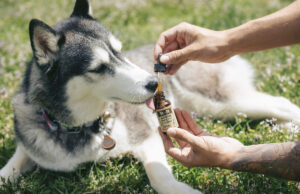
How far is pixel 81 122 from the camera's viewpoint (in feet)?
8.78

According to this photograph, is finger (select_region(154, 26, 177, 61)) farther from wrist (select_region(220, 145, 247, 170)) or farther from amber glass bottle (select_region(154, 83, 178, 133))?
wrist (select_region(220, 145, 247, 170))

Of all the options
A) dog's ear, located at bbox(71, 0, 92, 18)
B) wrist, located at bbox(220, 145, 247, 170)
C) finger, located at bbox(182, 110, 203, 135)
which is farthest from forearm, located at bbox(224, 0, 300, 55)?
dog's ear, located at bbox(71, 0, 92, 18)

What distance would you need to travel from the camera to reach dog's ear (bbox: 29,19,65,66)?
2.21 metres

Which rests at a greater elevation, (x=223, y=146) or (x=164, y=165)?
(x=223, y=146)

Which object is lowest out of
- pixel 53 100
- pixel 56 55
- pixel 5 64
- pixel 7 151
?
pixel 7 151

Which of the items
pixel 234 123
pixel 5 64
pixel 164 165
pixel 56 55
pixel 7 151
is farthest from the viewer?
pixel 5 64

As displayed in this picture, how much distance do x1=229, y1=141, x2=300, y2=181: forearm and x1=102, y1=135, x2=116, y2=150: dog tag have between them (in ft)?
3.71

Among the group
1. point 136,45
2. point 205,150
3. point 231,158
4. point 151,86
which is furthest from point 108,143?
point 136,45

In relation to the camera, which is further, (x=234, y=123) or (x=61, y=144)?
(x=234, y=123)

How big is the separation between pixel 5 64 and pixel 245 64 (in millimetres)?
3857

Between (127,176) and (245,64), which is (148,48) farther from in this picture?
→ (127,176)

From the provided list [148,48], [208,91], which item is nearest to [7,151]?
[148,48]

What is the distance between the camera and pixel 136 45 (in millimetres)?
5164

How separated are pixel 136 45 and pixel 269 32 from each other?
3166 mm
